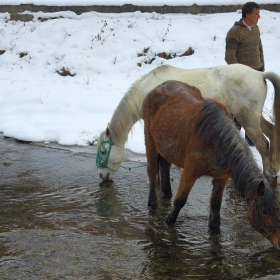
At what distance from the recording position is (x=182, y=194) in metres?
4.60

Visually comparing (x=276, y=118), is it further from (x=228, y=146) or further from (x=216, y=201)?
(x=228, y=146)

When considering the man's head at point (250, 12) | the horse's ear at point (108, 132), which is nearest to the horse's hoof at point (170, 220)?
the horse's ear at point (108, 132)

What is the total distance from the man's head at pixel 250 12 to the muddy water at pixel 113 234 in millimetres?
2462

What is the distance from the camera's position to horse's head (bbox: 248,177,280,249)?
3797mm

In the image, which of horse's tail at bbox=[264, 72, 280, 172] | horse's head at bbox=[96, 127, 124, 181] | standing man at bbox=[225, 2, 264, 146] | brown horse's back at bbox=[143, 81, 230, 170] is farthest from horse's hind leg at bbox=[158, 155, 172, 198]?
standing man at bbox=[225, 2, 264, 146]

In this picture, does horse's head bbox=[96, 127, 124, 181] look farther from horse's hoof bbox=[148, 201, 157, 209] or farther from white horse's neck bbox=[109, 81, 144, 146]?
horse's hoof bbox=[148, 201, 157, 209]

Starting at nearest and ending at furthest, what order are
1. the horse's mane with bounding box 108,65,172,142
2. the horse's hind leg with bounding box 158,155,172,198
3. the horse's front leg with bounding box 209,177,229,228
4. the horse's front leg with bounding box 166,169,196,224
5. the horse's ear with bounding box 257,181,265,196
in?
the horse's ear with bounding box 257,181,265,196
the horse's front leg with bounding box 166,169,196,224
the horse's front leg with bounding box 209,177,229,228
the horse's hind leg with bounding box 158,155,172,198
the horse's mane with bounding box 108,65,172,142

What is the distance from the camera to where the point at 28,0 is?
1493cm

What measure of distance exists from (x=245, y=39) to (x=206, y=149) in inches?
133

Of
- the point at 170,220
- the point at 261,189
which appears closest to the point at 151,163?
the point at 170,220

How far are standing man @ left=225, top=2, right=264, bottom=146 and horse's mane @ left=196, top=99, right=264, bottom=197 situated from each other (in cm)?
293

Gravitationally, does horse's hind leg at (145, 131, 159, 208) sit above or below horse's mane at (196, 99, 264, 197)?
below

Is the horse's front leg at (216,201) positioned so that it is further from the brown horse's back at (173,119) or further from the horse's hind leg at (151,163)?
the horse's hind leg at (151,163)

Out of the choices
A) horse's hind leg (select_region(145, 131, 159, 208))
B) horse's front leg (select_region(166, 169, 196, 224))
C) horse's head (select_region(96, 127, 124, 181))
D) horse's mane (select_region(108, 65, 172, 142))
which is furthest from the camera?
horse's head (select_region(96, 127, 124, 181))
